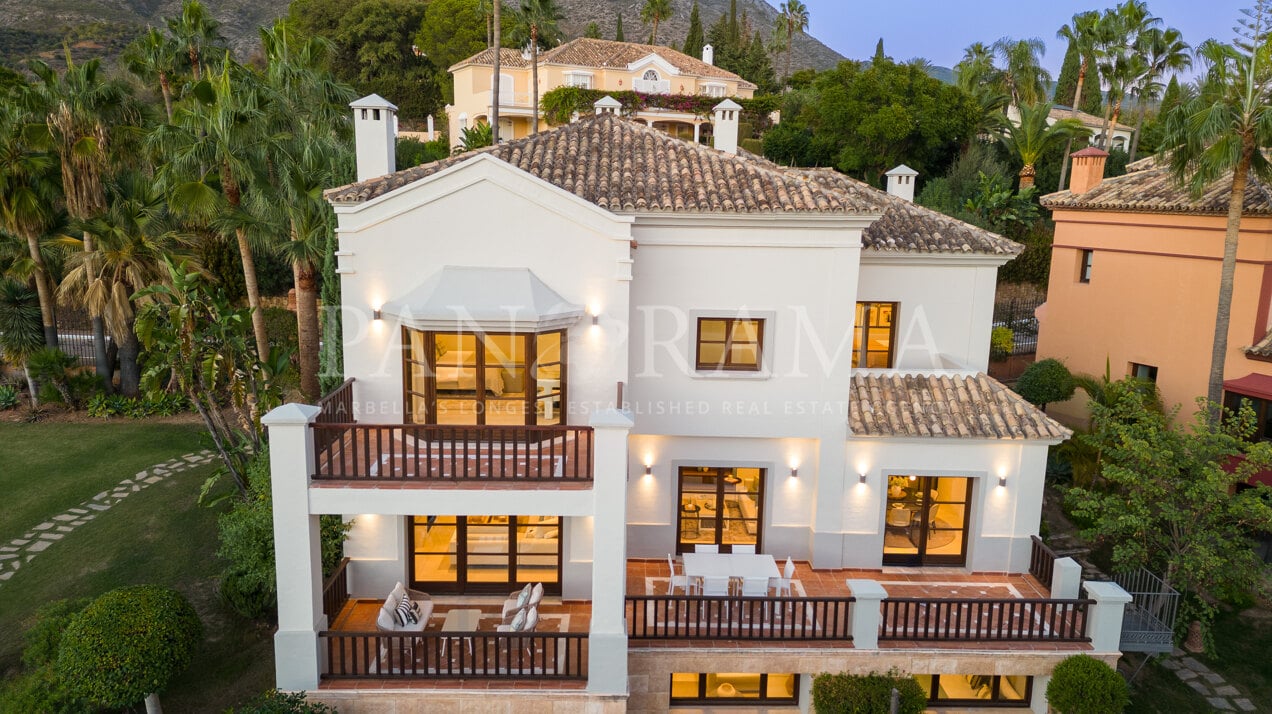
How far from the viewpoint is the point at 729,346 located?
47.4 feet

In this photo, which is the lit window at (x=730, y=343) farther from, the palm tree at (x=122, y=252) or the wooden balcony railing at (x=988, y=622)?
the palm tree at (x=122, y=252)

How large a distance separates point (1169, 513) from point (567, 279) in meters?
11.0

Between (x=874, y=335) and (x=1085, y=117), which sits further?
(x=1085, y=117)

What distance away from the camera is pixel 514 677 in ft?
37.2

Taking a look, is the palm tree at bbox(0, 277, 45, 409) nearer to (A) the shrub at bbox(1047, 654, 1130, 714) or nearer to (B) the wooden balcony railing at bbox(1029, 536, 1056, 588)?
(B) the wooden balcony railing at bbox(1029, 536, 1056, 588)

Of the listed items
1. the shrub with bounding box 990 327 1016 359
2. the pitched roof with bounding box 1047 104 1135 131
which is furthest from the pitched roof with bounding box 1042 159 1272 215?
the pitched roof with bounding box 1047 104 1135 131

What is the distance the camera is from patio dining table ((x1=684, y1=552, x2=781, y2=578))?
12.9m

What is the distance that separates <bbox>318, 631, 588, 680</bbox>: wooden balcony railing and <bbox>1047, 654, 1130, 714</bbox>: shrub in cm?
720

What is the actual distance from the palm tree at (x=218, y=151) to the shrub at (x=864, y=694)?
1575 cm

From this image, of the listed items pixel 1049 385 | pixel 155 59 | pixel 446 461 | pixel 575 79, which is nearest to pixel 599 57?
pixel 575 79

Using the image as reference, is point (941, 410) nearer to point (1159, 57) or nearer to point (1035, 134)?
point (1035, 134)

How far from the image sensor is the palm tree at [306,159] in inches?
717

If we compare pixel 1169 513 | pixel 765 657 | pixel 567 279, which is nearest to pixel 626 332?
pixel 567 279

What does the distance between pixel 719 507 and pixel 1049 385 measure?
41.4 feet
